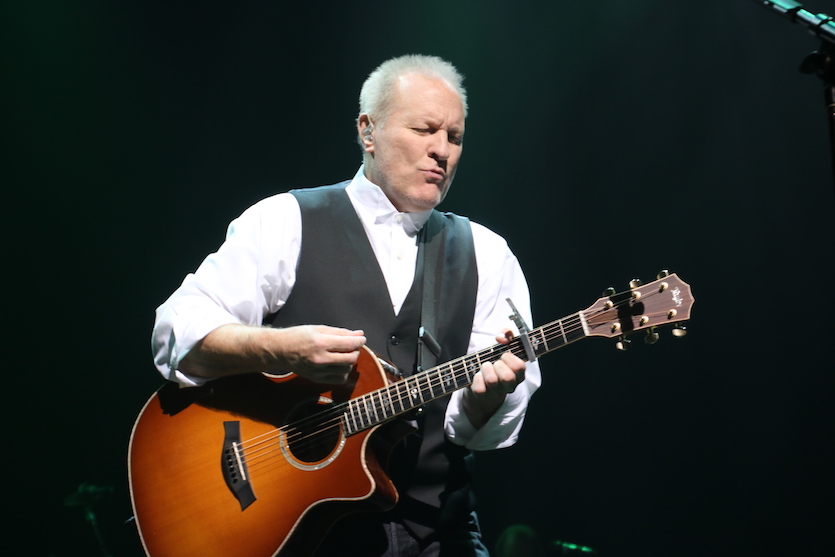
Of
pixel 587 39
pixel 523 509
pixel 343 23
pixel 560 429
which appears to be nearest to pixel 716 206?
pixel 587 39

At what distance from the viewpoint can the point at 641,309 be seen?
6.38 ft

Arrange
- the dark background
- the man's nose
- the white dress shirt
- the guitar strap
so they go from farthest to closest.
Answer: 1. the dark background
2. the man's nose
3. the guitar strap
4. the white dress shirt

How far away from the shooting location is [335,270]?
2152mm

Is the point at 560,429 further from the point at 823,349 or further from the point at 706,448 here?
the point at 823,349

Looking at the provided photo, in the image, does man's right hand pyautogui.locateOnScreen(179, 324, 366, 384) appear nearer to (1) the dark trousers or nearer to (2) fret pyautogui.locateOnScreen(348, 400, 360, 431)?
(2) fret pyautogui.locateOnScreen(348, 400, 360, 431)

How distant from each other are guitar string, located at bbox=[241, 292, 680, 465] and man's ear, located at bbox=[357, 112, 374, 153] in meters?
0.95

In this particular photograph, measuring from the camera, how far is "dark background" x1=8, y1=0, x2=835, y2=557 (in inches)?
133

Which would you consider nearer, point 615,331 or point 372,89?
point 615,331

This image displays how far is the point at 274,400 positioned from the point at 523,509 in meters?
2.58

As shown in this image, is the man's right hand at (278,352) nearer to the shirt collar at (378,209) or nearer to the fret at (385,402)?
the fret at (385,402)

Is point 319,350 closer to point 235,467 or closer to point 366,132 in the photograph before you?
point 235,467

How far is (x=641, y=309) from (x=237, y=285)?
4.32 ft

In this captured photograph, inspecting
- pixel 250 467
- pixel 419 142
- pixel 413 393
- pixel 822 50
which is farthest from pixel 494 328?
pixel 822 50

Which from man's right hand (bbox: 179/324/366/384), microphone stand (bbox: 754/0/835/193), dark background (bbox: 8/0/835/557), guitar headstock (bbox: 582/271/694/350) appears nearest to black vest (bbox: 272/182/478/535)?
man's right hand (bbox: 179/324/366/384)
